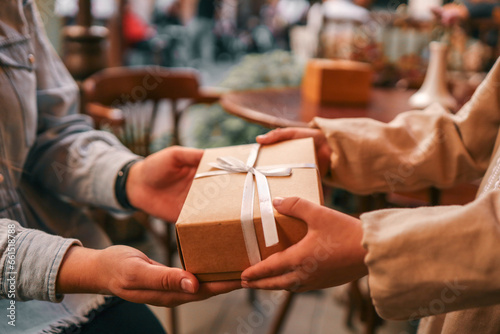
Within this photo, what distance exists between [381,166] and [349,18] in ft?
9.65

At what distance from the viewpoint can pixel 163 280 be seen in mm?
595

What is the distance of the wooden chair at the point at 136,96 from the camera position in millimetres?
1460

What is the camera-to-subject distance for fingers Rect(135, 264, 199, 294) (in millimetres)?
591

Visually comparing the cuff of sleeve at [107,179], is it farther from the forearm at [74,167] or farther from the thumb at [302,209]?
the thumb at [302,209]

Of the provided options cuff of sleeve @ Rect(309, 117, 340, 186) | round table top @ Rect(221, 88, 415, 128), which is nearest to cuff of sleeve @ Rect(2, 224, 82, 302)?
cuff of sleeve @ Rect(309, 117, 340, 186)

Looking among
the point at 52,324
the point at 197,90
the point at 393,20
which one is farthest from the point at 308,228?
the point at 393,20

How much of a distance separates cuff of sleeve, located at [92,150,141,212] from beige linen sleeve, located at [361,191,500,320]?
1.83 ft

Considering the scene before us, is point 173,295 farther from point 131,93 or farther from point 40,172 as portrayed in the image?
point 131,93

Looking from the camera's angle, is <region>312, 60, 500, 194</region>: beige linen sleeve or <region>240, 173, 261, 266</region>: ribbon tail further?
<region>312, 60, 500, 194</region>: beige linen sleeve

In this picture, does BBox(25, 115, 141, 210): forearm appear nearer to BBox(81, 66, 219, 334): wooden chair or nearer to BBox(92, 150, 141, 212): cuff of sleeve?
BBox(92, 150, 141, 212): cuff of sleeve

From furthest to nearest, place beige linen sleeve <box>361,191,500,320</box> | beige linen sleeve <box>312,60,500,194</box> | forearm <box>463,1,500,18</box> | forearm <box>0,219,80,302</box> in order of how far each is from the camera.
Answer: forearm <box>463,1,500,18</box>, beige linen sleeve <box>312,60,500,194</box>, forearm <box>0,219,80,302</box>, beige linen sleeve <box>361,191,500,320</box>

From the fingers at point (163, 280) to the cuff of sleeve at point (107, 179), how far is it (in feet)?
1.02

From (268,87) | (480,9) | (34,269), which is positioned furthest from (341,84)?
(480,9)

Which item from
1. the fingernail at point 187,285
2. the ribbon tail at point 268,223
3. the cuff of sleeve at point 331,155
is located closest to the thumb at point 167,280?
the fingernail at point 187,285
